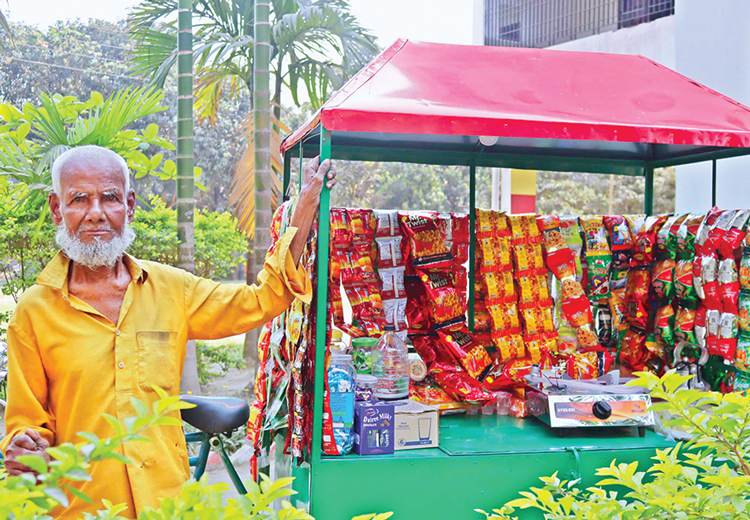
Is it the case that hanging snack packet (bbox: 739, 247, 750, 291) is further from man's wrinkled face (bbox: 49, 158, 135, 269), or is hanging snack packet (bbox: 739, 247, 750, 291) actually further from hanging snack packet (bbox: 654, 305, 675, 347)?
man's wrinkled face (bbox: 49, 158, 135, 269)

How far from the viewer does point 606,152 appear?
4656mm

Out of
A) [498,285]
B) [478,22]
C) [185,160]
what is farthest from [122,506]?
[478,22]

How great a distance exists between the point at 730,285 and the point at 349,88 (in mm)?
2394

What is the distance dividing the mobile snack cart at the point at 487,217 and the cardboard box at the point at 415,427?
0.16 ft

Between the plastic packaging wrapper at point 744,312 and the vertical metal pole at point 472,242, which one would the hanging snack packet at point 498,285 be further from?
the plastic packaging wrapper at point 744,312

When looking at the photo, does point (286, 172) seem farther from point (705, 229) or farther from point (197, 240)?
point (197, 240)

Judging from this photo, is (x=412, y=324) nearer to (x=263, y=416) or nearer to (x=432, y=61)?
(x=263, y=416)

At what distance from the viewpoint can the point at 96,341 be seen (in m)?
2.13

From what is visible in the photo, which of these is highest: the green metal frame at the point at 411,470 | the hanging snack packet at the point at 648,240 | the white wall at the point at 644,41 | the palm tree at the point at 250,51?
the white wall at the point at 644,41

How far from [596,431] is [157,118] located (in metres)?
27.3

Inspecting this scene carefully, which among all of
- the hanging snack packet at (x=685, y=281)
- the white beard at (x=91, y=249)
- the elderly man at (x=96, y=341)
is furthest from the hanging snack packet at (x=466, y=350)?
the white beard at (x=91, y=249)

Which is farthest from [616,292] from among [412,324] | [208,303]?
[208,303]

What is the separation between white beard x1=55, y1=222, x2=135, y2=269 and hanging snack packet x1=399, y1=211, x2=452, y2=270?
2.12 m

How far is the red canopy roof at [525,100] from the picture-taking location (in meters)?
2.88
